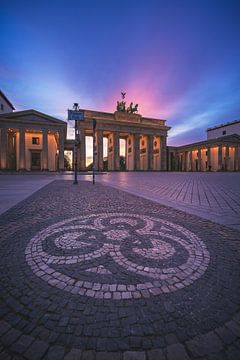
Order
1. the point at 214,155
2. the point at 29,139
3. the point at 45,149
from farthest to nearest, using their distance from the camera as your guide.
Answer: the point at 214,155
the point at 29,139
the point at 45,149

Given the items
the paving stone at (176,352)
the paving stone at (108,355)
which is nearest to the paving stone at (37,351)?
the paving stone at (108,355)

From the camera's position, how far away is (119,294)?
5.73 ft

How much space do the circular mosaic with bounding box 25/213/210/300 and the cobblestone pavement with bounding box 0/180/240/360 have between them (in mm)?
13

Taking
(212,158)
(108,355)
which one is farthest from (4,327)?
(212,158)

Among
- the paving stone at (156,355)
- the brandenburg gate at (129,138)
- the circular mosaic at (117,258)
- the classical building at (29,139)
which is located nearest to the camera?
the paving stone at (156,355)

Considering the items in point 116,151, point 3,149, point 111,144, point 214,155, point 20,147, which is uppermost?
point 111,144

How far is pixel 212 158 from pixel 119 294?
214 feet

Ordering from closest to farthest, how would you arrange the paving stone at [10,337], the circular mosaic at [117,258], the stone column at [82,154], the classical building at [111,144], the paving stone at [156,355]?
the paving stone at [156,355]
the paving stone at [10,337]
the circular mosaic at [117,258]
the classical building at [111,144]
the stone column at [82,154]

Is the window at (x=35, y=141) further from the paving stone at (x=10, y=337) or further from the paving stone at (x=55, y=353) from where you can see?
the paving stone at (x=55, y=353)

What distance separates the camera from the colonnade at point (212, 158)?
55.4m

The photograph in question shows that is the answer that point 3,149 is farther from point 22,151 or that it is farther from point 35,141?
point 35,141

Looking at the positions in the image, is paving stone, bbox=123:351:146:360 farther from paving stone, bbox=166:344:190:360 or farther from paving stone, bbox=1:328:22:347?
paving stone, bbox=1:328:22:347

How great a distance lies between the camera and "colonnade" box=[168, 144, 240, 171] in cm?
5540

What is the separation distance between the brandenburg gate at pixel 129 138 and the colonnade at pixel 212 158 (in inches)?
553
